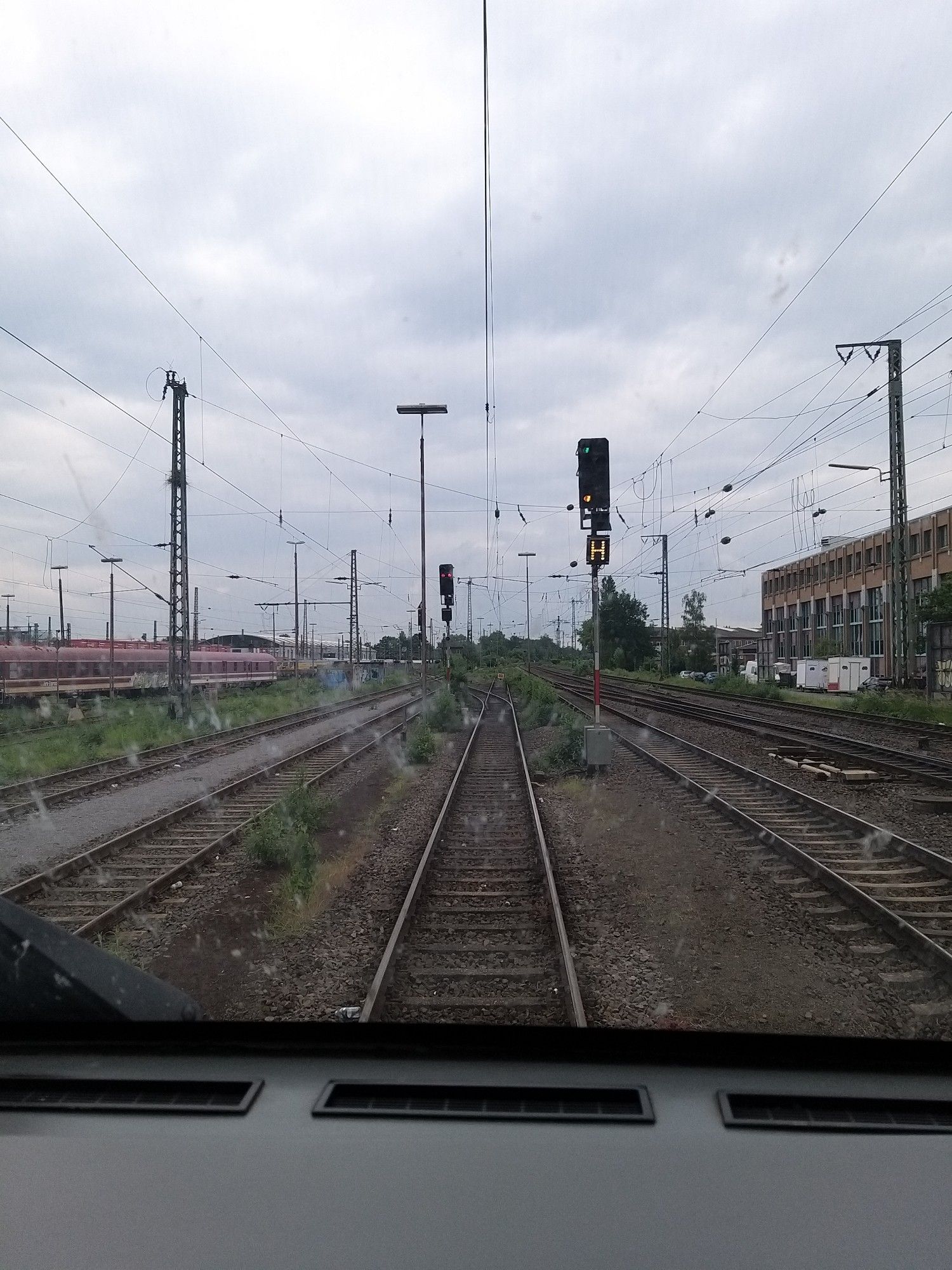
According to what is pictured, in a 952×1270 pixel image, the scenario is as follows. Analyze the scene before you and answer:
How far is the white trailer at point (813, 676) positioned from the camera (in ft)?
166

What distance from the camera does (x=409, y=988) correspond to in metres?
6.09

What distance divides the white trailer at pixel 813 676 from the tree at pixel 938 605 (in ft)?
36.2

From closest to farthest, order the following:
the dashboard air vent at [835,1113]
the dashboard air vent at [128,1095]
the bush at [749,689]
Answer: the dashboard air vent at [835,1113] < the dashboard air vent at [128,1095] < the bush at [749,689]

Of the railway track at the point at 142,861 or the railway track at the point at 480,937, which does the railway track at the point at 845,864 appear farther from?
the railway track at the point at 142,861

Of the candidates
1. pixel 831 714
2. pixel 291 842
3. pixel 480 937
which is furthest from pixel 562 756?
pixel 831 714

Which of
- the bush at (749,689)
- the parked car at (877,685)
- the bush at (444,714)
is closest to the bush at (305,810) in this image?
the bush at (444,714)

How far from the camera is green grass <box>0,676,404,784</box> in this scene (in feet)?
64.3

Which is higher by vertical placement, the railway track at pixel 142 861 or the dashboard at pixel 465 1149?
the dashboard at pixel 465 1149

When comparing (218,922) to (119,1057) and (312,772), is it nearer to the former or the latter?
(119,1057)

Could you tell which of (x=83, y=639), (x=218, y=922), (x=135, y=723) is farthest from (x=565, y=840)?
(x=83, y=639)

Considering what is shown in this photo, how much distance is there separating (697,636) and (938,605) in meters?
52.8

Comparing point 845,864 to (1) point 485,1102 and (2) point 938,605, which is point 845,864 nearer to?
(1) point 485,1102

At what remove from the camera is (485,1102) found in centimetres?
277

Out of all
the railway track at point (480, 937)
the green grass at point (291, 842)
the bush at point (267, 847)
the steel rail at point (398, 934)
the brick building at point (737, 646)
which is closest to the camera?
the steel rail at point (398, 934)
